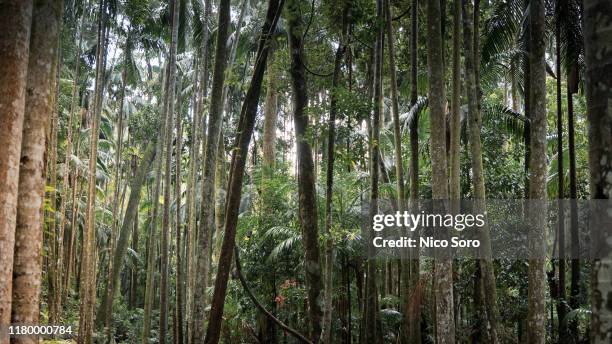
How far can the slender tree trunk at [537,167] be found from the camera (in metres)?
5.85

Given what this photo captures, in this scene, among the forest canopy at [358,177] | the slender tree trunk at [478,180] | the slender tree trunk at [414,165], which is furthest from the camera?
the slender tree trunk at [414,165]

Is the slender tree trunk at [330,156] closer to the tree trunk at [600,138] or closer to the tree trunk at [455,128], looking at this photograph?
the tree trunk at [455,128]

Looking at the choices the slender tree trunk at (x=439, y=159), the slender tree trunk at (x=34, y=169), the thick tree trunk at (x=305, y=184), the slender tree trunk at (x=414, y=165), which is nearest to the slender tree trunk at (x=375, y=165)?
the slender tree trunk at (x=414, y=165)

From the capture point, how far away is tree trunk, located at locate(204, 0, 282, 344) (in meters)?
5.61

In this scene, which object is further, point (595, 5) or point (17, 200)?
point (17, 200)

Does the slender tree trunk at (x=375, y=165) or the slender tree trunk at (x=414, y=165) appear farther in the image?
the slender tree trunk at (x=414, y=165)

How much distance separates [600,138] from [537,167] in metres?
4.04

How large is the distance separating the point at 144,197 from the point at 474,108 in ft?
94.9

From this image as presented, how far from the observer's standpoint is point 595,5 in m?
2.27

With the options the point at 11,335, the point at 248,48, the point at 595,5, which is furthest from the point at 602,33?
the point at 248,48

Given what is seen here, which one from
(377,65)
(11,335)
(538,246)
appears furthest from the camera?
(377,65)

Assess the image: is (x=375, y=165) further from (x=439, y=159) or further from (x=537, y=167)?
(x=537, y=167)

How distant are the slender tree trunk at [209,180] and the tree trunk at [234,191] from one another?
0.72 feet

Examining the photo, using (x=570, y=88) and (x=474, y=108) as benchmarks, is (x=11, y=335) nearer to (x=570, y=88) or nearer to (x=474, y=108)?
(x=474, y=108)
